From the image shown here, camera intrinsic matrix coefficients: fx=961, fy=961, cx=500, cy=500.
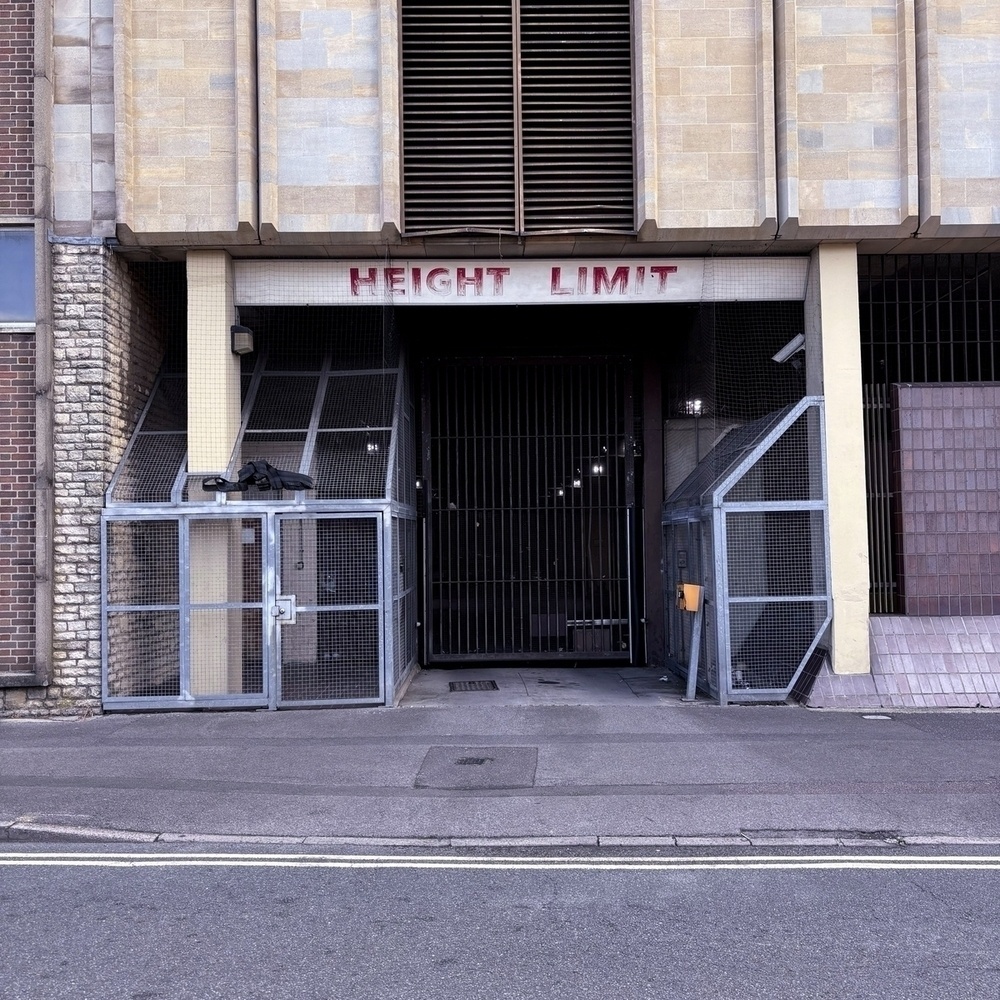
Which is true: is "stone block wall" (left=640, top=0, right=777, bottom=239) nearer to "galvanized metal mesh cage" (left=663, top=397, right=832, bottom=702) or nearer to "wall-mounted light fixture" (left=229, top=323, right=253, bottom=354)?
"galvanized metal mesh cage" (left=663, top=397, right=832, bottom=702)

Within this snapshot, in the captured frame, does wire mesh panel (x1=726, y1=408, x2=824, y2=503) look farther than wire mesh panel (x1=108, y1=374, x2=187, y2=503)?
Yes

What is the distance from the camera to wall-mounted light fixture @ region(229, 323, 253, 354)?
11.1 m

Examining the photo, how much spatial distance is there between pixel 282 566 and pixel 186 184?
14.3ft

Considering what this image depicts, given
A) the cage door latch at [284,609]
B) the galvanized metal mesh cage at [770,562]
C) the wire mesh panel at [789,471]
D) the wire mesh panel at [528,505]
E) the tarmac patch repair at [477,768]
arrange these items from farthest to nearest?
the wire mesh panel at [528,505] < the wire mesh panel at [789,471] < the galvanized metal mesh cage at [770,562] < the cage door latch at [284,609] < the tarmac patch repair at [477,768]

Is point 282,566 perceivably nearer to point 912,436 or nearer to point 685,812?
point 685,812

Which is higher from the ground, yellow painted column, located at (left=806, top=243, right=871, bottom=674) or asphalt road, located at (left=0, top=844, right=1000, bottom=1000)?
yellow painted column, located at (left=806, top=243, right=871, bottom=674)

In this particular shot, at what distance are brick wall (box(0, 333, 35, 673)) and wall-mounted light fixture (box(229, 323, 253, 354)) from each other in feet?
6.94

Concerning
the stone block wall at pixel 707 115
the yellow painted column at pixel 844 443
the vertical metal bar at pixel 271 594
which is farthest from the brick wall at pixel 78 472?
the yellow painted column at pixel 844 443

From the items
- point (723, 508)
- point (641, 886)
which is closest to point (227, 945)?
point (641, 886)

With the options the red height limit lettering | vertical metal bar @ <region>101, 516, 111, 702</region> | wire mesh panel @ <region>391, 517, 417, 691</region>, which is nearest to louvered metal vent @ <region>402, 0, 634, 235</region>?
the red height limit lettering

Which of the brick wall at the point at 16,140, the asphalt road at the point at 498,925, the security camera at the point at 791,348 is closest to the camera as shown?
the asphalt road at the point at 498,925

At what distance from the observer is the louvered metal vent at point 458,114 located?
1078cm

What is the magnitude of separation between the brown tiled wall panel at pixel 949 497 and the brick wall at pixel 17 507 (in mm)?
9861

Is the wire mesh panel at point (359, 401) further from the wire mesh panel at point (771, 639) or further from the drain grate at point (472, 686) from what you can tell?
the wire mesh panel at point (771, 639)
